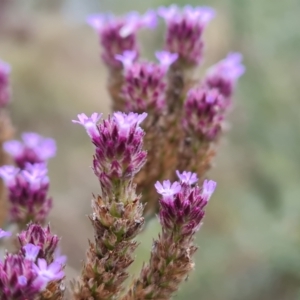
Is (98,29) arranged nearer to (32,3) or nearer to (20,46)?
(20,46)

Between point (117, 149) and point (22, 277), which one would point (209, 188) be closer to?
point (117, 149)

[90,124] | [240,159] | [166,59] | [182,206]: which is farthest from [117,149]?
[240,159]

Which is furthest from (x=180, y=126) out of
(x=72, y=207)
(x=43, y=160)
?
(x=72, y=207)

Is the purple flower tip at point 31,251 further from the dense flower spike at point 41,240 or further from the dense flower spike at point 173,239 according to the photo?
the dense flower spike at point 173,239

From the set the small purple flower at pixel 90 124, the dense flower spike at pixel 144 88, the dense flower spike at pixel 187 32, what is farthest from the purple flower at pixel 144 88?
the small purple flower at pixel 90 124

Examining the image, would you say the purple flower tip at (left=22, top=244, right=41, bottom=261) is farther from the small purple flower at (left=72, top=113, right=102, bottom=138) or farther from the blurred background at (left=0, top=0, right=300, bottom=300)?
the blurred background at (left=0, top=0, right=300, bottom=300)

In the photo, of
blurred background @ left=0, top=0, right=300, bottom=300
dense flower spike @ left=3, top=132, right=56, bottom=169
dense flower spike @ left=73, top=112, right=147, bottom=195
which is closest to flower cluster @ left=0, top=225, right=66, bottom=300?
dense flower spike @ left=73, top=112, right=147, bottom=195
